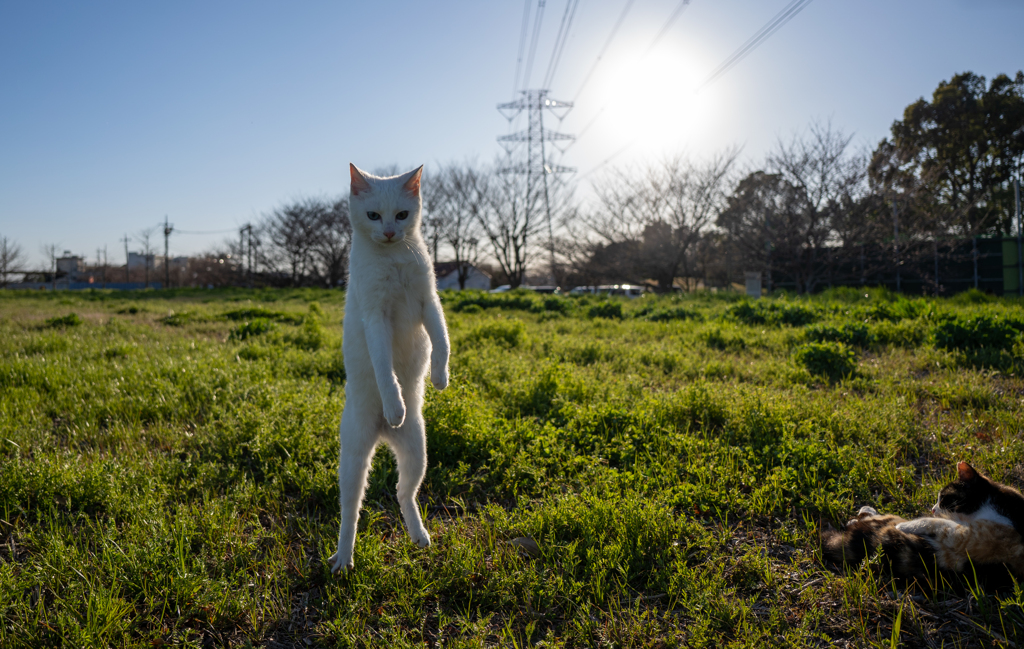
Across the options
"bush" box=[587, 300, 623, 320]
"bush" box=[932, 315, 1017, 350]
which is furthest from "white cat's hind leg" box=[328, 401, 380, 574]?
"bush" box=[587, 300, 623, 320]

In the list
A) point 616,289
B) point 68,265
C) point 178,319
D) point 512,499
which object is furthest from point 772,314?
point 68,265

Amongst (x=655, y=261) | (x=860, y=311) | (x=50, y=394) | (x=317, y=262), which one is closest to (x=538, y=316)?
(x=860, y=311)

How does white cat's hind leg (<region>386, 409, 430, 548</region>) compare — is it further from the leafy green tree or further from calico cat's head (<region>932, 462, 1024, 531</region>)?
the leafy green tree

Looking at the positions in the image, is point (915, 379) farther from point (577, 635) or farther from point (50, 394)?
→ point (50, 394)

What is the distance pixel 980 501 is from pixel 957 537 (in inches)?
8.6

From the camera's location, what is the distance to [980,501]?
2229mm

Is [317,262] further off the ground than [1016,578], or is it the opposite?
[317,262]

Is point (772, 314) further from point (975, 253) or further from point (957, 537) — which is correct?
point (975, 253)

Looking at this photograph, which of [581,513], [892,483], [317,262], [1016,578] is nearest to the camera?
[1016,578]

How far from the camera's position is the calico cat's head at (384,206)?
2398mm

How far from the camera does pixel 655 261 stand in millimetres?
19609

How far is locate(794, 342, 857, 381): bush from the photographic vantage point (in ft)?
16.4

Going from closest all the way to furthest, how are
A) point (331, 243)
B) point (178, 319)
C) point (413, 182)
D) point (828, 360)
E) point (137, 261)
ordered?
1. point (413, 182)
2. point (828, 360)
3. point (178, 319)
4. point (331, 243)
5. point (137, 261)

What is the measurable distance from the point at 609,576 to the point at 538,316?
28.6 feet
